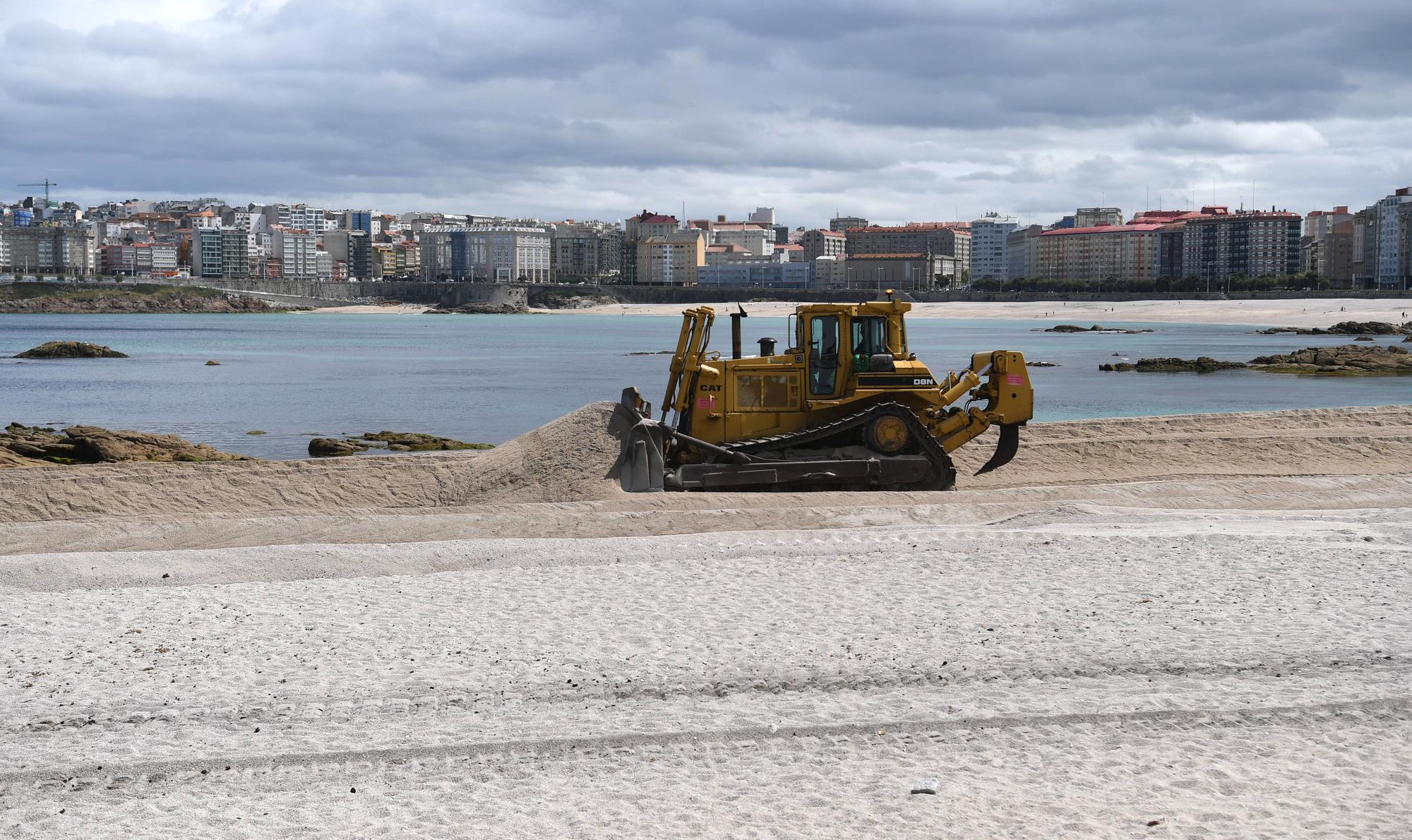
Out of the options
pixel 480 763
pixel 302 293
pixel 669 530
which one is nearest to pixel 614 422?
pixel 669 530

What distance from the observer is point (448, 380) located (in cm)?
4672

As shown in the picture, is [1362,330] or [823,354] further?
[1362,330]

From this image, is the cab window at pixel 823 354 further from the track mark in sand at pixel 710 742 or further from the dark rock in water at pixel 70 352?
the dark rock in water at pixel 70 352

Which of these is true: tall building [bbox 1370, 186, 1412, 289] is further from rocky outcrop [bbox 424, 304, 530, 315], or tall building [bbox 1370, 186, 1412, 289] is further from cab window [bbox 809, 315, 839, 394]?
cab window [bbox 809, 315, 839, 394]

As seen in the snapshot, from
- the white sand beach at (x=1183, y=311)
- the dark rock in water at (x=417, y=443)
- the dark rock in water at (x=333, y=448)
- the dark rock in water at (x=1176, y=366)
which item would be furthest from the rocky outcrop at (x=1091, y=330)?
the dark rock in water at (x=333, y=448)

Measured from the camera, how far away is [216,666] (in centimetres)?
773

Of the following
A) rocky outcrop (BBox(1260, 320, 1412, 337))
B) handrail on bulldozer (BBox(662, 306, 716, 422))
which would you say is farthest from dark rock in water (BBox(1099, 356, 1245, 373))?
handrail on bulldozer (BBox(662, 306, 716, 422))

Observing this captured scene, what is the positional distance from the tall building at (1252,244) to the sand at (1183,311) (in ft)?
132

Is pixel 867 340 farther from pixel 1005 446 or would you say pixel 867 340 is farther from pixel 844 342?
pixel 1005 446

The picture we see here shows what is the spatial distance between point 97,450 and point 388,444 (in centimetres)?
567

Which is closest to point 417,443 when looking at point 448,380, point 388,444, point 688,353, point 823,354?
point 388,444

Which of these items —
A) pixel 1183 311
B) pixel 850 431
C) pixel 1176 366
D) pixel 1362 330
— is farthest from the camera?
pixel 1183 311

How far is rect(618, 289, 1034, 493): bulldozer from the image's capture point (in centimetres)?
1423

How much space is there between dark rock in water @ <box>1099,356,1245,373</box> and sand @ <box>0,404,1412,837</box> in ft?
115
